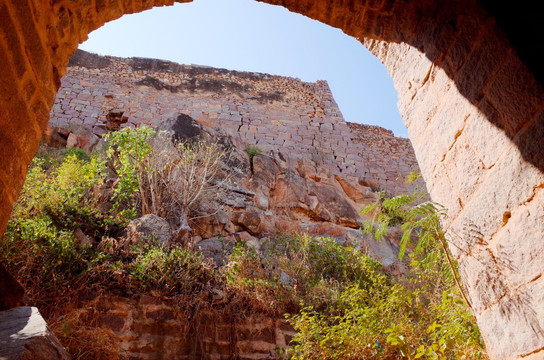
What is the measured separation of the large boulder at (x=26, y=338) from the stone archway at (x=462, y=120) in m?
1.07

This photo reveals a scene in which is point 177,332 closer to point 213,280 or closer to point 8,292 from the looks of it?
point 213,280

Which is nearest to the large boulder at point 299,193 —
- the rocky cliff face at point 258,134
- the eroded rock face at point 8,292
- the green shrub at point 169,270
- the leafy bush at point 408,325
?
the rocky cliff face at point 258,134

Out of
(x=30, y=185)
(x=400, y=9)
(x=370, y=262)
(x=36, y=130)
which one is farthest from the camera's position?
(x=370, y=262)

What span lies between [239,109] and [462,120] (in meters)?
10.4

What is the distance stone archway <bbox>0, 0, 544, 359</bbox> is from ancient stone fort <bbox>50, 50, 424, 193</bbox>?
26.4 ft

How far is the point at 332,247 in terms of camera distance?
6.39m

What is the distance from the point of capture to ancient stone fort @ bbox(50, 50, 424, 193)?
36.2 feet

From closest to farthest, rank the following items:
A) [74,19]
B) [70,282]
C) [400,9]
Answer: [74,19], [400,9], [70,282]

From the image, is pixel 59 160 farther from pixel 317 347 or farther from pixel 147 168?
pixel 317 347

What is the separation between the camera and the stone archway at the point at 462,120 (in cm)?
181

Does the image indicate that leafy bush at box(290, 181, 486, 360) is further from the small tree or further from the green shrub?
the small tree

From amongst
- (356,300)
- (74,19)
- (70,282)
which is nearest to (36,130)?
(74,19)

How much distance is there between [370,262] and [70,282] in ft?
13.0

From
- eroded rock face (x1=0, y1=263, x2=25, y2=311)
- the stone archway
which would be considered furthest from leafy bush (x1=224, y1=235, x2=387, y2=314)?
the stone archway
